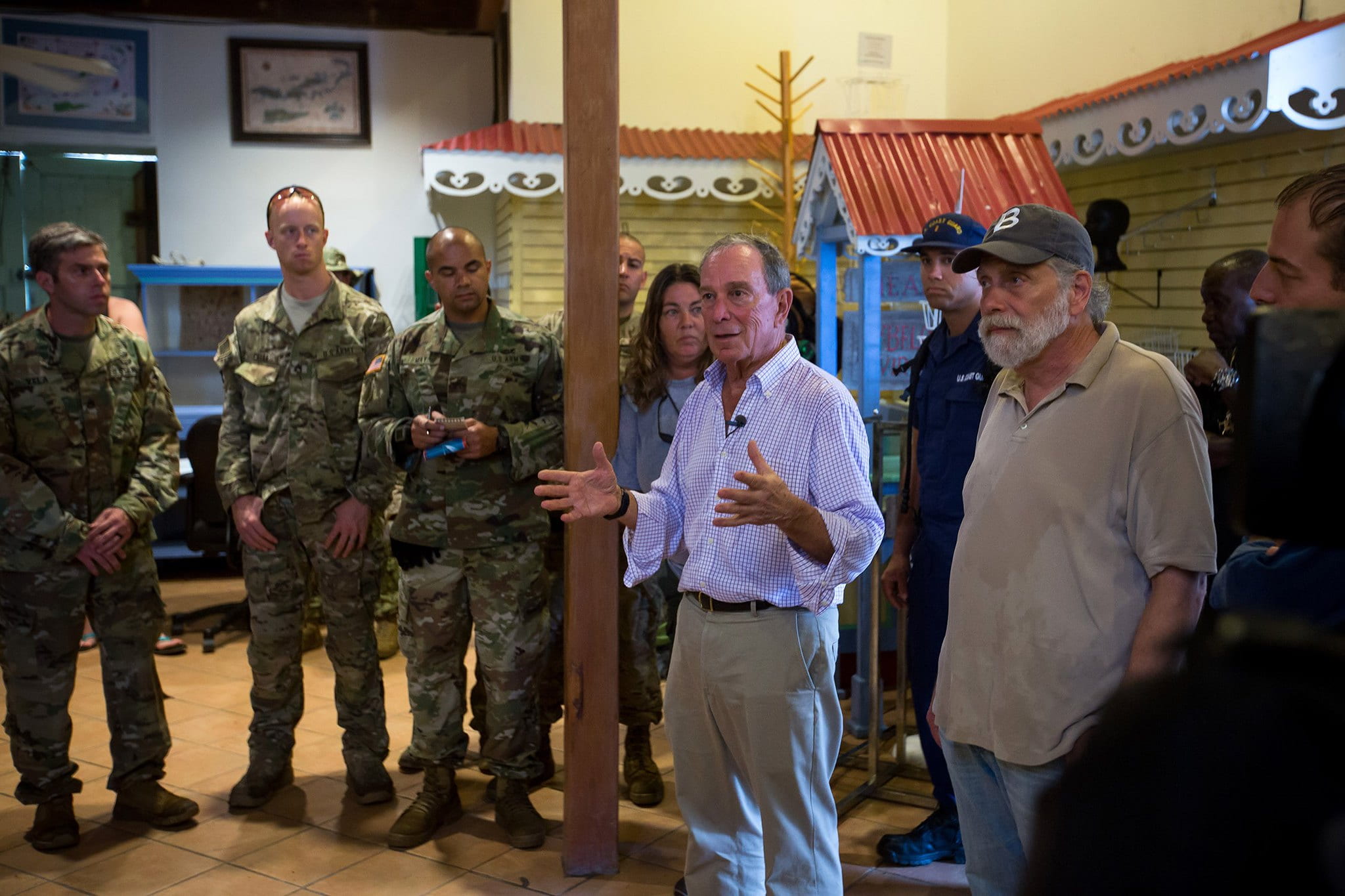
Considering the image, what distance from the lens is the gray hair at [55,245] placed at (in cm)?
326

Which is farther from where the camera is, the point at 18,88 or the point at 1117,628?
the point at 18,88

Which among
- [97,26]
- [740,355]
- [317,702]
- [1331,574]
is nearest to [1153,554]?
[1331,574]

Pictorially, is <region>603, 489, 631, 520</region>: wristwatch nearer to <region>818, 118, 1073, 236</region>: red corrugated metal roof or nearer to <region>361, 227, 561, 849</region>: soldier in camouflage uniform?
<region>361, 227, 561, 849</region>: soldier in camouflage uniform

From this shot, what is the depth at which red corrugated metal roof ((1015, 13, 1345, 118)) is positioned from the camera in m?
4.62

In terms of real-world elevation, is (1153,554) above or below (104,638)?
above

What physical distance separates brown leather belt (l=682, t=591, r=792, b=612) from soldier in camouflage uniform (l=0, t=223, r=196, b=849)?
6.24 feet

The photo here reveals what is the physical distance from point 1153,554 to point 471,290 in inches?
85.0

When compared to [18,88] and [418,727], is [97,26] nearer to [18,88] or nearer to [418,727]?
[18,88]

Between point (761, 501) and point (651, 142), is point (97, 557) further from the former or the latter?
point (651, 142)

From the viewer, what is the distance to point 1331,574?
1271 millimetres

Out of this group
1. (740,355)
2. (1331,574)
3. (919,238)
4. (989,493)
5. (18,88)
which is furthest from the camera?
(18,88)

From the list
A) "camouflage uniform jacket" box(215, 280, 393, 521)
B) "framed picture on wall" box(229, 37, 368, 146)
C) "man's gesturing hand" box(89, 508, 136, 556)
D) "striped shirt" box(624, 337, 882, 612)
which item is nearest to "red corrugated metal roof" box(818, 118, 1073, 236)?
"camouflage uniform jacket" box(215, 280, 393, 521)

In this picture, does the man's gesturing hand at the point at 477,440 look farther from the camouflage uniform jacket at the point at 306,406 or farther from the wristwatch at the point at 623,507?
the wristwatch at the point at 623,507

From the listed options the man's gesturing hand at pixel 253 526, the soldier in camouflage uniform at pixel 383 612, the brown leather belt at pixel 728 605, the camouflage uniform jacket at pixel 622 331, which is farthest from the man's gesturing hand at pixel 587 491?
the soldier in camouflage uniform at pixel 383 612
